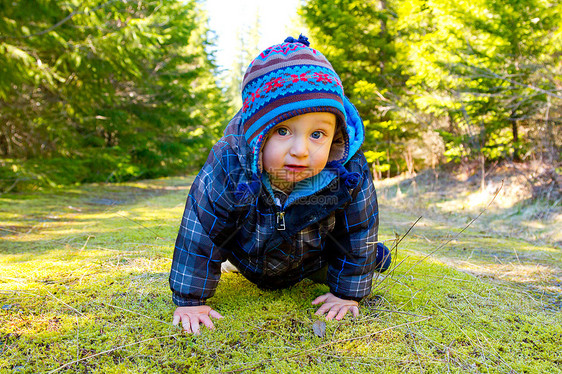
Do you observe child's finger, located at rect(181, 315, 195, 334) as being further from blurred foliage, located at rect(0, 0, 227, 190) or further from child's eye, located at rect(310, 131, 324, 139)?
blurred foliage, located at rect(0, 0, 227, 190)

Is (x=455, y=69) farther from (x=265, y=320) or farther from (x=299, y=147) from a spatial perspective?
(x=265, y=320)

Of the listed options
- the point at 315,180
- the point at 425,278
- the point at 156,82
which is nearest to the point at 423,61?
the point at 425,278

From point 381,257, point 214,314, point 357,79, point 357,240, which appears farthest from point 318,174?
point 357,79

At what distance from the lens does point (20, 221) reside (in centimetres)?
373

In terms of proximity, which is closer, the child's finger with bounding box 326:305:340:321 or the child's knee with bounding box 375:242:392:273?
the child's finger with bounding box 326:305:340:321

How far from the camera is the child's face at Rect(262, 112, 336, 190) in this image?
1569 millimetres

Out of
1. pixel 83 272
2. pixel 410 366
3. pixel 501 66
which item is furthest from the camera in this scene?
pixel 501 66

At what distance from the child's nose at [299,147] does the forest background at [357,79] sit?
186 inches

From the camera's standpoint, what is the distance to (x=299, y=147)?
1.55 meters

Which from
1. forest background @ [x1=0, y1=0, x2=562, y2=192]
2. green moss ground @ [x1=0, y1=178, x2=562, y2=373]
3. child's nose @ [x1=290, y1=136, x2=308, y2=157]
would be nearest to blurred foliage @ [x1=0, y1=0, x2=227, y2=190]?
forest background @ [x1=0, y1=0, x2=562, y2=192]

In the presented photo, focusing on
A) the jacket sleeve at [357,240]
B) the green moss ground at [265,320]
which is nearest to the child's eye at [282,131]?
the jacket sleeve at [357,240]

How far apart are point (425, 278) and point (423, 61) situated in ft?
21.7

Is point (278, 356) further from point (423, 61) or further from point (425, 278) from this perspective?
point (423, 61)

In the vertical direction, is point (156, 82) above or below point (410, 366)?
above
